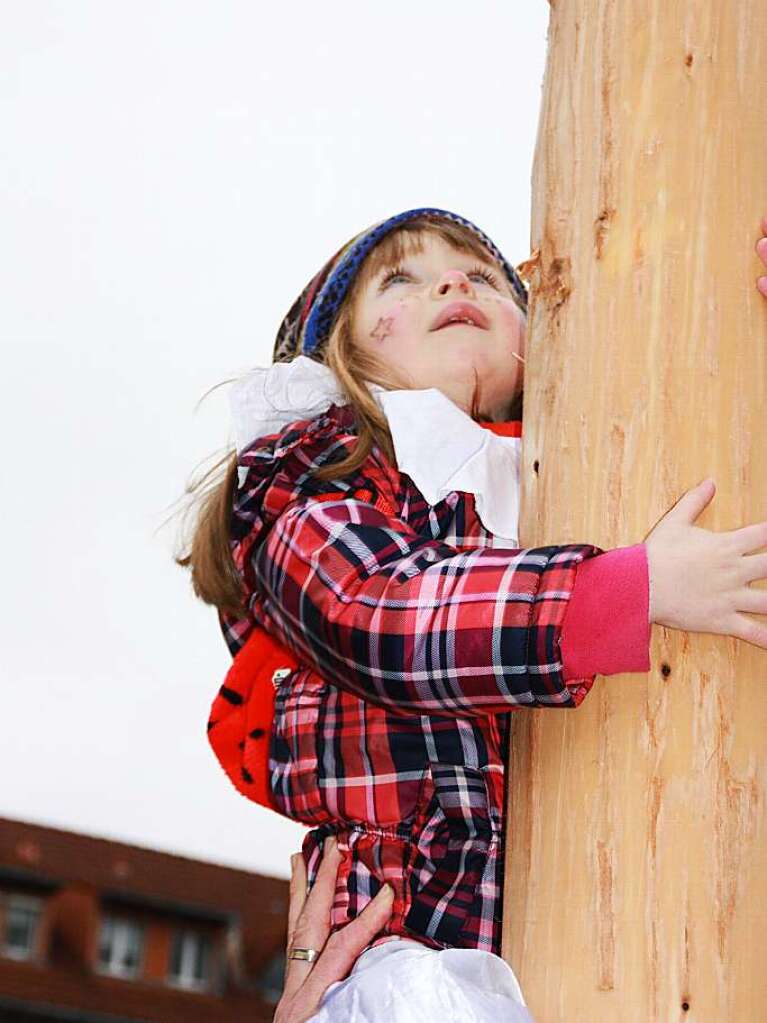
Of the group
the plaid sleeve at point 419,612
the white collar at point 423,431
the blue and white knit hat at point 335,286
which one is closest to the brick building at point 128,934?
the blue and white knit hat at point 335,286

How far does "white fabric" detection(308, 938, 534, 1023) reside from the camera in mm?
1282

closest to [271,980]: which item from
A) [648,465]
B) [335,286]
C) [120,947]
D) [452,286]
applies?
[120,947]

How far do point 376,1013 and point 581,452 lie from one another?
0.57m

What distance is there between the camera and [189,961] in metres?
12.8

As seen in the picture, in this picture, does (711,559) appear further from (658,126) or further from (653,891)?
(658,126)

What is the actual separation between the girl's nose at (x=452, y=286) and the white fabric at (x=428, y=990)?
0.91m

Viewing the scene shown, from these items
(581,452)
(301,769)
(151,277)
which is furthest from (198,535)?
(151,277)

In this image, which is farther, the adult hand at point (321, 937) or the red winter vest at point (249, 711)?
the red winter vest at point (249, 711)

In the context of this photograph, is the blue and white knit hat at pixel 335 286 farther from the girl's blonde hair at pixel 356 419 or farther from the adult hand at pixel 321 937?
the adult hand at pixel 321 937

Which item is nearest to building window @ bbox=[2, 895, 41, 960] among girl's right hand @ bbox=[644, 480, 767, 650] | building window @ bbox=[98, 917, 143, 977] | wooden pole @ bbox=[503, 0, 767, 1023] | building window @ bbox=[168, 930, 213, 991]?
building window @ bbox=[98, 917, 143, 977]

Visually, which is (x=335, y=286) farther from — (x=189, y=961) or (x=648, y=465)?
(x=189, y=961)

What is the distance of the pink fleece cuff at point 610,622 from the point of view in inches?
50.1

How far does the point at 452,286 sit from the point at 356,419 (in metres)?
0.30

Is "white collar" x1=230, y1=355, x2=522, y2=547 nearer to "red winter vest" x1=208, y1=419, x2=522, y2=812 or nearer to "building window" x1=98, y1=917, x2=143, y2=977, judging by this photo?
"red winter vest" x1=208, y1=419, x2=522, y2=812
